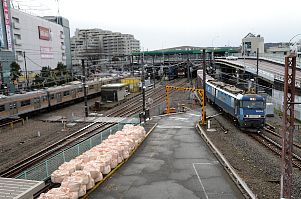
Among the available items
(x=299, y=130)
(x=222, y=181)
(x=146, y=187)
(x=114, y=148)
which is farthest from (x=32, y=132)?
(x=299, y=130)

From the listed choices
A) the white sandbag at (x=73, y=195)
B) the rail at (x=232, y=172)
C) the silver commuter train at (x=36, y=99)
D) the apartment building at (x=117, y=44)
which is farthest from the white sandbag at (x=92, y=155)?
the apartment building at (x=117, y=44)

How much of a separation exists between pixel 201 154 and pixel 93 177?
8.05m

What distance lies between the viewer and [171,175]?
629 inches

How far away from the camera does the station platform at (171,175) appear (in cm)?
1366

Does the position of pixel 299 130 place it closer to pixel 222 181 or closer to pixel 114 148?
pixel 222 181

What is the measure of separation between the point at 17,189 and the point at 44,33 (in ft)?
286

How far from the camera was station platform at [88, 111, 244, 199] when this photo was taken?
13.7 m

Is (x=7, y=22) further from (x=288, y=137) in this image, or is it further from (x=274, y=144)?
(x=288, y=137)

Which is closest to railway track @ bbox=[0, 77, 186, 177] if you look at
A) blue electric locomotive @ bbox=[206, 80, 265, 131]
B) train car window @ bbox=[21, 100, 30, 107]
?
train car window @ bbox=[21, 100, 30, 107]

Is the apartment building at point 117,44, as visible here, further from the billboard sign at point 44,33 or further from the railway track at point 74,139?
the railway track at point 74,139

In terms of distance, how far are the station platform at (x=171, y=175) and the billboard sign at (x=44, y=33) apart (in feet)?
240

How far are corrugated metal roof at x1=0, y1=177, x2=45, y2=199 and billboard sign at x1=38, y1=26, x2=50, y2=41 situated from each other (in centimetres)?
8321

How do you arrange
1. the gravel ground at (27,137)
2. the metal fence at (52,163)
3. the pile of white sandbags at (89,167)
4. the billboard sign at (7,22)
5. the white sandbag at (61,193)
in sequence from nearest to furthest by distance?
the white sandbag at (61,193)
the pile of white sandbags at (89,167)
the metal fence at (52,163)
the gravel ground at (27,137)
the billboard sign at (7,22)

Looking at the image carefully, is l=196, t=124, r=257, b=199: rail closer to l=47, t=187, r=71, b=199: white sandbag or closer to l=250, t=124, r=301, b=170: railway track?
l=250, t=124, r=301, b=170: railway track
